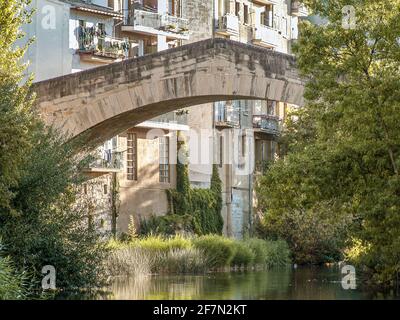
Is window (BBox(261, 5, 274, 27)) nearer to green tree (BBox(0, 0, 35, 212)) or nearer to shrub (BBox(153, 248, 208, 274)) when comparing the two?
shrub (BBox(153, 248, 208, 274))

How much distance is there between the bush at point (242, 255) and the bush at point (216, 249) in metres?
0.57

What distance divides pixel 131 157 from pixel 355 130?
25.5 meters

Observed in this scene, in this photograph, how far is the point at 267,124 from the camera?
6906 centimetres

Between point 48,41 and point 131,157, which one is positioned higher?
point 48,41

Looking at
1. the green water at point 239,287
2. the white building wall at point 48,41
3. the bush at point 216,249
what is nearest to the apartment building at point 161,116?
the white building wall at point 48,41

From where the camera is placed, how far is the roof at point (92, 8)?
54103mm

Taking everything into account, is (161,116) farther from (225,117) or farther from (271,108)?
(271,108)

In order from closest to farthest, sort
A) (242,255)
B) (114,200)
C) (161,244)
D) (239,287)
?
(239,287) → (161,244) → (242,255) → (114,200)

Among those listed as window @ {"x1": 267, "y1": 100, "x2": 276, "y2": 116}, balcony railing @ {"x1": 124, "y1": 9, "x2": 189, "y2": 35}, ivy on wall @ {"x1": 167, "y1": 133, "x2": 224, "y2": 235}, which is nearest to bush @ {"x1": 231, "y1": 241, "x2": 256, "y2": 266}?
ivy on wall @ {"x1": 167, "y1": 133, "x2": 224, "y2": 235}

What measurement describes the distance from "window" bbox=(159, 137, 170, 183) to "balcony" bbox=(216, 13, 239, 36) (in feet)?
20.9

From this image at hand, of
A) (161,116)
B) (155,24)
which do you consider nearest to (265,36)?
(155,24)

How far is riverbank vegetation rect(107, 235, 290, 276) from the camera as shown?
43.3m

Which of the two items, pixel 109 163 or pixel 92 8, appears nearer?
pixel 92 8

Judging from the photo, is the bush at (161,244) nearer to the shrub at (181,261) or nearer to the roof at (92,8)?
the shrub at (181,261)
